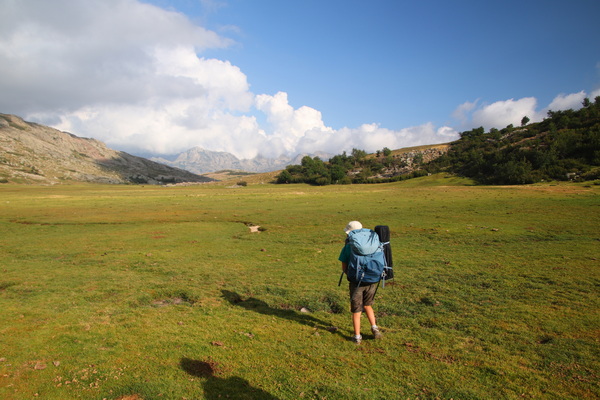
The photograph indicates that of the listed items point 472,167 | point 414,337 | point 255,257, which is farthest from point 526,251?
point 472,167

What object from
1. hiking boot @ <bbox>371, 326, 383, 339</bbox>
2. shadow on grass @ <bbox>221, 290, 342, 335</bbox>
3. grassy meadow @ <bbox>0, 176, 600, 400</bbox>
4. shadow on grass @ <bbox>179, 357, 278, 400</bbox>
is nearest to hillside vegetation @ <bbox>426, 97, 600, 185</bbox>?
grassy meadow @ <bbox>0, 176, 600, 400</bbox>

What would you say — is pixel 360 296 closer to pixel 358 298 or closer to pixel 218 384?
pixel 358 298

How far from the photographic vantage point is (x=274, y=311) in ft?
36.2

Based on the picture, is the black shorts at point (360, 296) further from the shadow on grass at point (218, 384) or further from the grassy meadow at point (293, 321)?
the shadow on grass at point (218, 384)

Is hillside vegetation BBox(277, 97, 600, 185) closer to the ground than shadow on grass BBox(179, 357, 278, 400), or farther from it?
farther from it

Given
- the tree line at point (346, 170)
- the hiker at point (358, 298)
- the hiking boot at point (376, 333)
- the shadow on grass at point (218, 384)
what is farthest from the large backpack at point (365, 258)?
the tree line at point (346, 170)

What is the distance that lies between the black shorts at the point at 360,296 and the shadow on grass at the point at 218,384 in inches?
129

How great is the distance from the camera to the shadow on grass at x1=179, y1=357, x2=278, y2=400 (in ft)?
20.6

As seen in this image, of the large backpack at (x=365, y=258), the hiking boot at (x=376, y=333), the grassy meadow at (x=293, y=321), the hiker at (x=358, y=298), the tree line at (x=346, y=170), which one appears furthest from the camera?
the tree line at (x=346, y=170)

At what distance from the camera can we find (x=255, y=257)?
19.0m

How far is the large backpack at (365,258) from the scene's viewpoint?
830 centimetres

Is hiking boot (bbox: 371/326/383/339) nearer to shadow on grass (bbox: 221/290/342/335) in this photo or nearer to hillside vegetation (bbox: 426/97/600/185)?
shadow on grass (bbox: 221/290/342/335)

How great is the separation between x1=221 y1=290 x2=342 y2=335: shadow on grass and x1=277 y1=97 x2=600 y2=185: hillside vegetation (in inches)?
3086

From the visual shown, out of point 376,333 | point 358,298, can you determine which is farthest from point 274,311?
point 376,333
